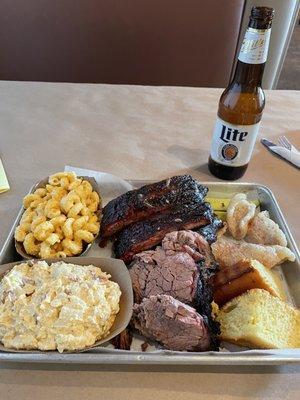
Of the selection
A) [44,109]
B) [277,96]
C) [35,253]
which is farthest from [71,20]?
[35,253]

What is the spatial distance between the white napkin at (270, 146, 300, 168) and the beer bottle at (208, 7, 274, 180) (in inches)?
8.7

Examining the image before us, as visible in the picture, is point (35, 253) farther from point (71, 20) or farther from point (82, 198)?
point (71, 20)

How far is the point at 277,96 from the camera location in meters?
1.39

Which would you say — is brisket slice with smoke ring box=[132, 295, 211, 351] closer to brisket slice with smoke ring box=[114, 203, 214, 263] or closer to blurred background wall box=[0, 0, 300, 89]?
brisket slice with smoke ring box=[114, 203, 214, 263]

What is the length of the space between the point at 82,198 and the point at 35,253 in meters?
0.16

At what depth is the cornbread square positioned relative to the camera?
0.61 metres

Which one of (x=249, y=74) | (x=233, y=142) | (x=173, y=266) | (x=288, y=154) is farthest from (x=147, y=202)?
(x=288, y=154)

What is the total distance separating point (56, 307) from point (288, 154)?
82cm

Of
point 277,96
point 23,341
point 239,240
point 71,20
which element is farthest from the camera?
point 71,20

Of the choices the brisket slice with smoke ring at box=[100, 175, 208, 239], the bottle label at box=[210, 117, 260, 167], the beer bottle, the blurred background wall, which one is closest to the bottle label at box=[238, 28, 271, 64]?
the beer bottle

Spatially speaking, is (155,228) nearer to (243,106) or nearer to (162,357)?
(162,357)

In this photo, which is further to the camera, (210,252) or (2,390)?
(210,252)

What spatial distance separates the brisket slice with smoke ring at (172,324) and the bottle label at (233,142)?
1.43ft

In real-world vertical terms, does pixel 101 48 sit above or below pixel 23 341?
below
